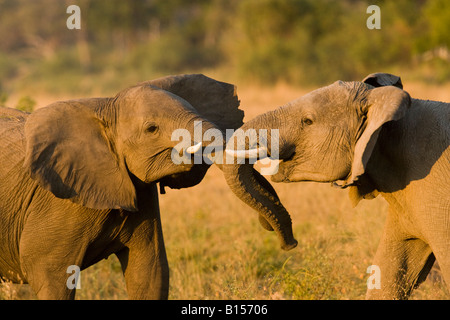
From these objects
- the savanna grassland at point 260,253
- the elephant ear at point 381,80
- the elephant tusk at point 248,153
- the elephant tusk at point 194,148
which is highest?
the elephant ear at point 381,80

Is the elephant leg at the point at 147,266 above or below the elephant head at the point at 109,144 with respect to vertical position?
below

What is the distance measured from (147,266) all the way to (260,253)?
2.44 meters

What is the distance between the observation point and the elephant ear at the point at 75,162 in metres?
4.61

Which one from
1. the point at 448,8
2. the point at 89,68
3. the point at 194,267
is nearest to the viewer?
the point at 194,267

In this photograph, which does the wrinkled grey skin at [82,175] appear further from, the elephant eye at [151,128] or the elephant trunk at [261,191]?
the elephant trunk at [261,191]

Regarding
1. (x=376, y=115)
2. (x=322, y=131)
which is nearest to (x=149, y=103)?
(x=322, y=131)

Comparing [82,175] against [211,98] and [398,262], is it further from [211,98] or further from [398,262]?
[398,262]

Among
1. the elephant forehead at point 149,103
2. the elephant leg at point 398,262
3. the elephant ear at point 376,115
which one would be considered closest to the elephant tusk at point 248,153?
the elephant forehead at point 149,103

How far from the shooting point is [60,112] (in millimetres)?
4715

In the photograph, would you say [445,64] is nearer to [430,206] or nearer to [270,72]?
[270,72]

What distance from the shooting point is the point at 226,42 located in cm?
3688

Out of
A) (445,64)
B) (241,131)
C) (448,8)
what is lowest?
(241,131)
